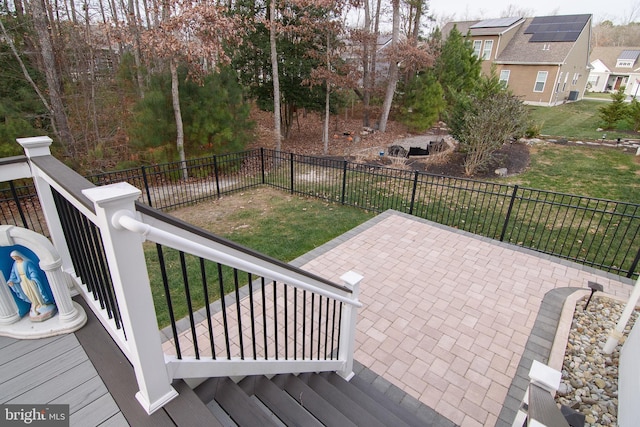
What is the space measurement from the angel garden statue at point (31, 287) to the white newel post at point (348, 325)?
74.7 inches

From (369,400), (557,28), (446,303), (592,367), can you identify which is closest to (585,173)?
(446,303)

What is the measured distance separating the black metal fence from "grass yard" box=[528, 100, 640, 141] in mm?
9094

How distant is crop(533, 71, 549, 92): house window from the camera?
2392 centimetres

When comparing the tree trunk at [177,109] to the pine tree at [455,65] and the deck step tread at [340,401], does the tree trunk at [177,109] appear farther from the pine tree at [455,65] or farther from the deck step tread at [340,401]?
the pine tree at [455,65]

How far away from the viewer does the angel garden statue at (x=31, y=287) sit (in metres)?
1.75

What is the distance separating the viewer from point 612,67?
122 feet

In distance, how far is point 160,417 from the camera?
137 centimetres

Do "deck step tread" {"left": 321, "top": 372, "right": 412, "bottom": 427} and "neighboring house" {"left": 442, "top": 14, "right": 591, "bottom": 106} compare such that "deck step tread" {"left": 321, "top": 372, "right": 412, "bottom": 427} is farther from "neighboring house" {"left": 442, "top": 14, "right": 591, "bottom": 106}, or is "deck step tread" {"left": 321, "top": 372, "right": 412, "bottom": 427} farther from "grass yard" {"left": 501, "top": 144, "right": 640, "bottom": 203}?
"neighboring house" {"left": 442, "top": 14, "right": 591, "bottom": 106}

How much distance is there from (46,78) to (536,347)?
1106 centimetres

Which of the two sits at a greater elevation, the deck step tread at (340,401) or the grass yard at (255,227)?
the deck step tread at (340,401)

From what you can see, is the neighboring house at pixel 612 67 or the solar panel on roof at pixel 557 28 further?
the neighboring house at pixel 612 67

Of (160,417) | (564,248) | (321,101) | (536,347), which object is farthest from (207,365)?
(321,101)

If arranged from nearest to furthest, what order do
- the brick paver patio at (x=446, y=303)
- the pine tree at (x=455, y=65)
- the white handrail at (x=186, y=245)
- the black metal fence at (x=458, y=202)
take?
1. the white handrail at (x=186, y=245)
2. the brick paver patio at (x=446, y=303)
3. the black metal fence at (x=458, y=202)
4. the pine tree at (x=455, y=65)

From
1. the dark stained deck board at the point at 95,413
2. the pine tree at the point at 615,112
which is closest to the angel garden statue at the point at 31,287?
the dark stained deck board at the point at 95,413
